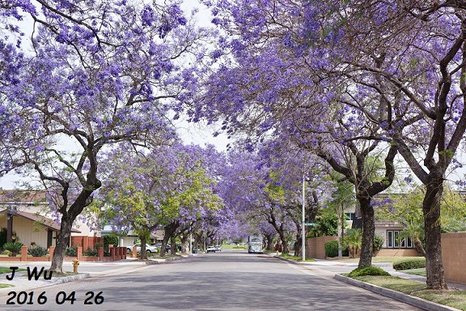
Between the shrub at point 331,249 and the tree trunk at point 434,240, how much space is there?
1615 inches

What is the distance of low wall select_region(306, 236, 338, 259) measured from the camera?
2464 inches

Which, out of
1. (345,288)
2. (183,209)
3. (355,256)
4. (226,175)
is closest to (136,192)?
(183,209)

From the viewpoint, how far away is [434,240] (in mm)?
18859

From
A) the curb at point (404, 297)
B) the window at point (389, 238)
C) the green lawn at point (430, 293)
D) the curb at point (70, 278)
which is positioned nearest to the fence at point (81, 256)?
the curb at point (70, 278)

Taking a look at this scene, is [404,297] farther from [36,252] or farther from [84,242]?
[84,242]

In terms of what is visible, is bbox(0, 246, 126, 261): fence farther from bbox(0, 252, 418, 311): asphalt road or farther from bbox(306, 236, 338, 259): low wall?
bbox(0, 252, 418, 311): asphalt road

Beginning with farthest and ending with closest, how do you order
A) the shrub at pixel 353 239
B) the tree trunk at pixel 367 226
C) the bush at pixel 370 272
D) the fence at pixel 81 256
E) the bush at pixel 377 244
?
the bush at pixel 377 244 < the shrub at pixel 353 239 < the fence at pixel 81 256 < the tree trunk at pixel 367 226 < the bush at pixel 370 272

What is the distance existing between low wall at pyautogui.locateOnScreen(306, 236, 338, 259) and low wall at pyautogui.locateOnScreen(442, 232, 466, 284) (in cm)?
3495

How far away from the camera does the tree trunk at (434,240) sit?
61.5 feet

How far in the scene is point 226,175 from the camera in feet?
191

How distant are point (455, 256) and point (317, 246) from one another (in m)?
42.2

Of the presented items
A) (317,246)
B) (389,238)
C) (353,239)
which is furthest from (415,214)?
(317,246)

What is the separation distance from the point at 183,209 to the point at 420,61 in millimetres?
37076

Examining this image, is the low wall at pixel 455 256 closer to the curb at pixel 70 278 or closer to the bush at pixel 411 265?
the bush at pixel 411 265
